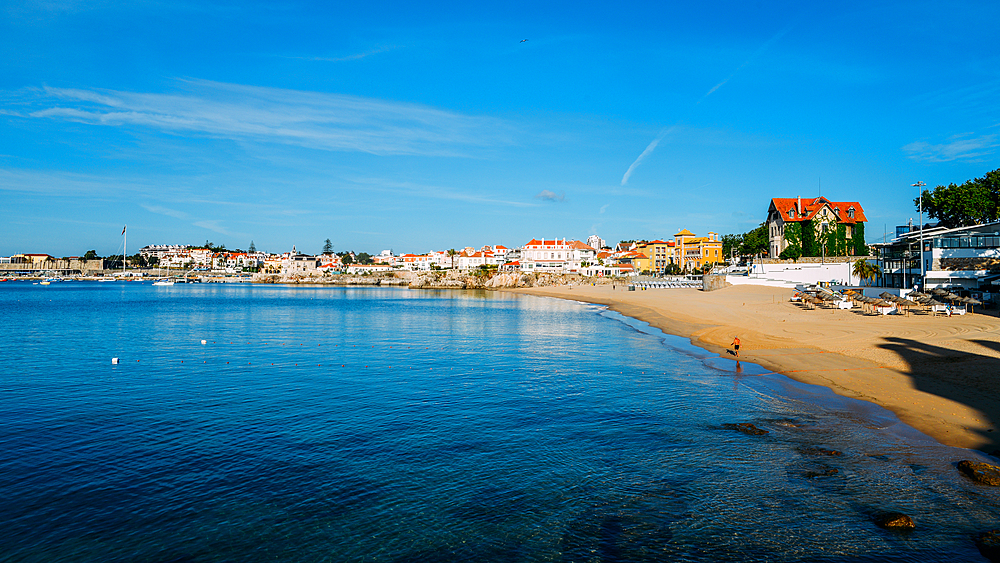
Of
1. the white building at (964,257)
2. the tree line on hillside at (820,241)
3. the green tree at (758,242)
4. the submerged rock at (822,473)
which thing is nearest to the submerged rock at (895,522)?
the submerged rock at (822,473)

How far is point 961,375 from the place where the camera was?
1766cm

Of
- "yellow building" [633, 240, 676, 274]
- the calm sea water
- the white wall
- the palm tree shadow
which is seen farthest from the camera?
"yellow building" [633, 240, 676, 274]

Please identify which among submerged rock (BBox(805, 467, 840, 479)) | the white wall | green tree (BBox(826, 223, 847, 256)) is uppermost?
green tree (BBox(826, 223, 847, 256))

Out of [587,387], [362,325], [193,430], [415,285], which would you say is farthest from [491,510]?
[415,285]

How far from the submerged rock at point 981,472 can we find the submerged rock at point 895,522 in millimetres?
2779

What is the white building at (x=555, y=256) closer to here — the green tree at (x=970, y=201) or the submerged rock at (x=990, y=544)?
the green tree at (x=970, y=201)

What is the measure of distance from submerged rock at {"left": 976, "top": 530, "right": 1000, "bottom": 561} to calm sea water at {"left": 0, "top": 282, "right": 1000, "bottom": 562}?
149mm

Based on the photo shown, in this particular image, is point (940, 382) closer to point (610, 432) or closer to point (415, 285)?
point (610, 432)

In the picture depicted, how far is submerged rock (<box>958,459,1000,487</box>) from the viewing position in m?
10.4

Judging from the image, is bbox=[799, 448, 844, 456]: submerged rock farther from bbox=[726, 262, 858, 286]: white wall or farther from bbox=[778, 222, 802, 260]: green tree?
bbox=[778, 222, 802, 260]: green tree

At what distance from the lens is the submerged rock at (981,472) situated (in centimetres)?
1035

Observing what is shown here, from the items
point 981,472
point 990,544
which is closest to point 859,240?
point 981,472

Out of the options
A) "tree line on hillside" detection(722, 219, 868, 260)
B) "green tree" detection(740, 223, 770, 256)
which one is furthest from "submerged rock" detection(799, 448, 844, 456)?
"green tree" detection(740, 223, 770, 256)

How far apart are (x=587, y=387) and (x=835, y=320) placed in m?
21.8
